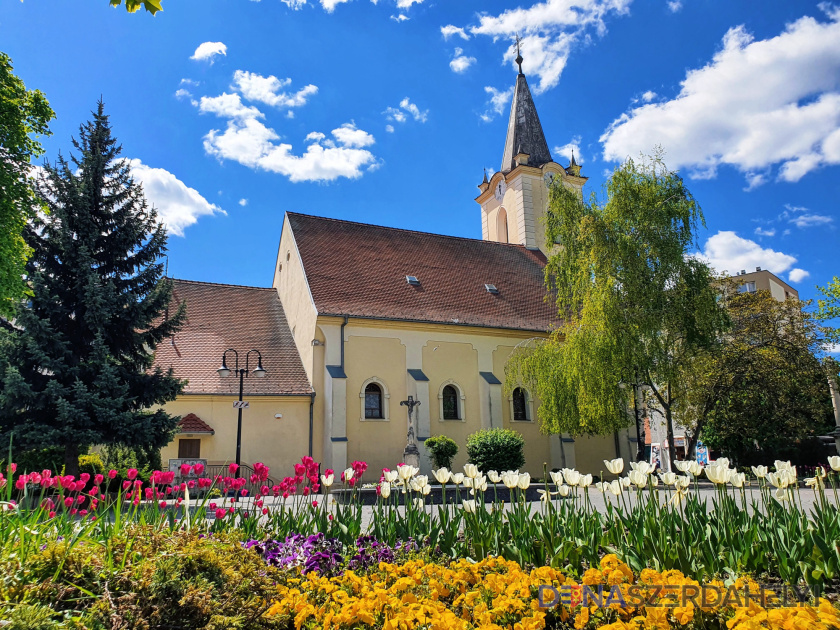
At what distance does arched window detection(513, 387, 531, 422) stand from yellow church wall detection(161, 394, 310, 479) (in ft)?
27.9

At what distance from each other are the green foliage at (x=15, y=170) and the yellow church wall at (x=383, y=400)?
10.5 meters

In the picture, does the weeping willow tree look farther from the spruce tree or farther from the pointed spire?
the pointed spire

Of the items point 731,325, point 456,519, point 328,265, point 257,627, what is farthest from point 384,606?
point 328,265

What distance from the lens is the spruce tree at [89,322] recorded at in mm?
14195

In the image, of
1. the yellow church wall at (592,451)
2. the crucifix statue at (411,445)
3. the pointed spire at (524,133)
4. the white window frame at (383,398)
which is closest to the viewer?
the crucifix statue at (411,445)

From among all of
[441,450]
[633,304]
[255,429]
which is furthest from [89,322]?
[633,304]

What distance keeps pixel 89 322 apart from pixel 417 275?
13.7 meters

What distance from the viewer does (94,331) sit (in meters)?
15.0

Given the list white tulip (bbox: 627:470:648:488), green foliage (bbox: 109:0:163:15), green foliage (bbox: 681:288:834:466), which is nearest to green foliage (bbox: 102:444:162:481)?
white tulip (bbox: 627:470:648:488)

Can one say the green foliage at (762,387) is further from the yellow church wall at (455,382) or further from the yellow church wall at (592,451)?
the yellow church wall at (455,382)

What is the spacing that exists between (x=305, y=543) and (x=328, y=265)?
19679mm

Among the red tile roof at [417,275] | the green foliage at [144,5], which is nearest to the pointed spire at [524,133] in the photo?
the red tile roof at [417,275]

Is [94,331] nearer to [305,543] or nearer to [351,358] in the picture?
[351,358]

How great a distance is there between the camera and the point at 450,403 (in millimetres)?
23406
